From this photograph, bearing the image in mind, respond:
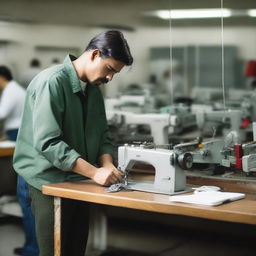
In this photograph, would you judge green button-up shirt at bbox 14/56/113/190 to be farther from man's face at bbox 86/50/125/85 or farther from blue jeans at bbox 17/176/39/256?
blue jeans at bbox 17/176/39/256

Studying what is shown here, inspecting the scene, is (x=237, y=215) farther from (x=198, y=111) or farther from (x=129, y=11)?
(x=129, y=11)

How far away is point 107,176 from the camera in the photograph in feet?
8.93

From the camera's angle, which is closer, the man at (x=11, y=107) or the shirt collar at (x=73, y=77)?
the shirt collar at (x=73, y=77)

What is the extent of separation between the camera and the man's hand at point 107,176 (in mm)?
2723

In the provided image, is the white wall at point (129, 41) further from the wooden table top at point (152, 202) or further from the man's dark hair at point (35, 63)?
the wooden table top at point (152, 202)

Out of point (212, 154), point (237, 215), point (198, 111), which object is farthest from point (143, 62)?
point (237, 215)

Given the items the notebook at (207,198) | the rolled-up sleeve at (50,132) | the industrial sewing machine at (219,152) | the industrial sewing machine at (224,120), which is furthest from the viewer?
the industrial sewing machine at (224,120)

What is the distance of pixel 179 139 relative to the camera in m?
4.30

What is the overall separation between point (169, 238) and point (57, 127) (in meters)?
2.24

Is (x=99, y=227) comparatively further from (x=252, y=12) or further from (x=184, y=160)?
(x=252, y=12)

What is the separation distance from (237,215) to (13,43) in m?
4.81

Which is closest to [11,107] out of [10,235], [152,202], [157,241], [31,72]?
[10,235]

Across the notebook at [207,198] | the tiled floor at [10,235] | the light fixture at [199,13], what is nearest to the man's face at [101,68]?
the notebook at [207,198]

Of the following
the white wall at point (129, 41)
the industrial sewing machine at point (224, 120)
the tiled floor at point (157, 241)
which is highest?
the white wall at point (129, 41)
